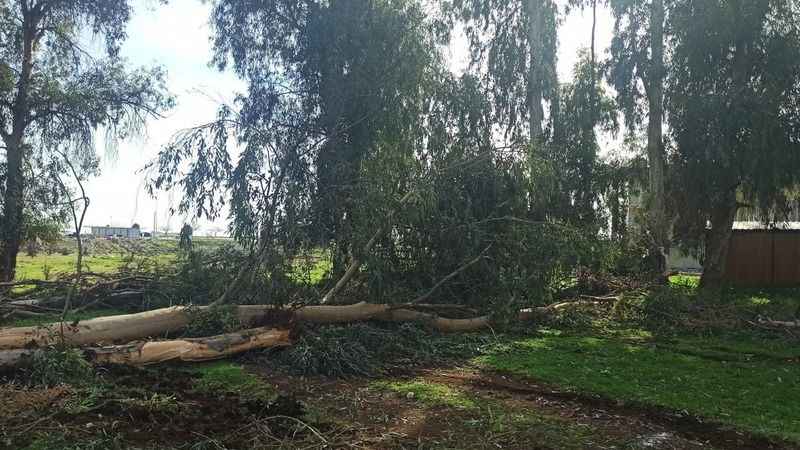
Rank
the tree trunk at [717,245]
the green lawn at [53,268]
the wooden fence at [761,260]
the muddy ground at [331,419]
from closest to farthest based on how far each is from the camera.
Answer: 1. the muddy ground at [331,419]
2. the green lawn at [53,268]
3. the tree trunk at [717,245]
4. the wooden fence at [761,260]

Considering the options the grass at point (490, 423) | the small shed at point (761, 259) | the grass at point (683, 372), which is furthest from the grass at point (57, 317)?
the small shed at point (761, 259)

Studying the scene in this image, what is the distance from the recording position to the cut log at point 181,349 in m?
5.41

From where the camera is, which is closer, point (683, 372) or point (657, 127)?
point (683, 372)

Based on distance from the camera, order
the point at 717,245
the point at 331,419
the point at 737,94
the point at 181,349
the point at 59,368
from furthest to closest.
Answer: the point at 717,245
the point at 737,94
the point at 181,349
the point at 59,368
the point at 331,419

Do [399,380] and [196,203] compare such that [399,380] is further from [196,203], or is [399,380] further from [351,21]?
[351,21]

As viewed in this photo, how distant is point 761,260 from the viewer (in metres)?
16.7

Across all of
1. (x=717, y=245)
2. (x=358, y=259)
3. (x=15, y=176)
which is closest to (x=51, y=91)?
(x=15, y=176)

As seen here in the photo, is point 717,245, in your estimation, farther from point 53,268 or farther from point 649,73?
point 53,268

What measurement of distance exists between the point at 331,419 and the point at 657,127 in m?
12.6

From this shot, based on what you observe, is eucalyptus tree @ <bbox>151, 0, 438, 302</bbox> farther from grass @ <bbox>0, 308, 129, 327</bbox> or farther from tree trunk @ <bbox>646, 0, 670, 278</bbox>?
tree trunk @ <bbox>646, 0, 670, 278</bbox>

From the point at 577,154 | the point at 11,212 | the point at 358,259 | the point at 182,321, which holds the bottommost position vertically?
the point at 182,321

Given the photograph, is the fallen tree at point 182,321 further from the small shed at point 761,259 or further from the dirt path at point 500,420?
the small shed at point 761,259

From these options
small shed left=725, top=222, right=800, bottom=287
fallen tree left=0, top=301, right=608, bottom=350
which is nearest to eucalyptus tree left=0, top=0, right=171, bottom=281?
fallen tree left=0, top=301, right=608, bottom=350

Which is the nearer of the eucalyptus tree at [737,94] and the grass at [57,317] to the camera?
the grass at [57,317]
